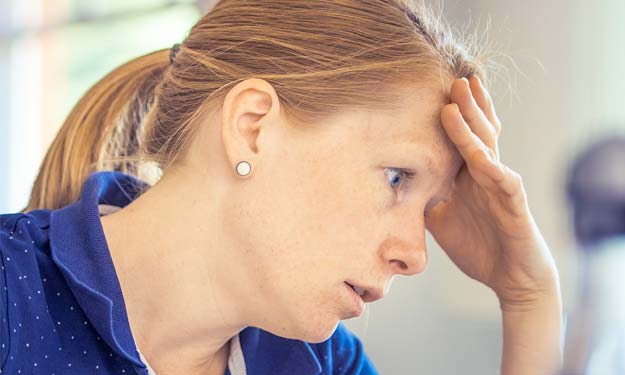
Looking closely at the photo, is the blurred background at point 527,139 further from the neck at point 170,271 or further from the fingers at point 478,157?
the neck at point 170,271

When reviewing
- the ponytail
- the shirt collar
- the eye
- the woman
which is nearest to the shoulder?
the shirt collar

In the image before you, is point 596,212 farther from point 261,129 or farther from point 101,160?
point 101,160

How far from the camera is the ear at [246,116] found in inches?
39.3

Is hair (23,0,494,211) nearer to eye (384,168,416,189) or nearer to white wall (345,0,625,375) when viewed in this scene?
eye (384,168,416,189)

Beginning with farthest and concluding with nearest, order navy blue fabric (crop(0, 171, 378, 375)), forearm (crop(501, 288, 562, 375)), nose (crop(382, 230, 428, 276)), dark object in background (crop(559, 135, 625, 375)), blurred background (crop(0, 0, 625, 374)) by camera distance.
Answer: blurred background (crop(0, 0, 625, 374))
forearm (crop(501, 288, 562, 375))
nose (crop(382, 230, 428, 276))
navy blue fabric (crop(0, 171, 378, 375))
dark object in background (crop(559, 135, 625, 375))

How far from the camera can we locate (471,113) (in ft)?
3.51

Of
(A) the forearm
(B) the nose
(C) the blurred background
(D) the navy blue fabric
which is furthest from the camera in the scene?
(C) the blurred background

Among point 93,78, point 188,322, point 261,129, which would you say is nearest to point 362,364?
point 188,322

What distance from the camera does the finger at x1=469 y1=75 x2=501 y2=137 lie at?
43.6 inches

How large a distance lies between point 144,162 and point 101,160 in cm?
8

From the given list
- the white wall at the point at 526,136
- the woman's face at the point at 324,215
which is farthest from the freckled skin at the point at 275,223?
the white wall at the point at 526,136

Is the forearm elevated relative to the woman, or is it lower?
lower

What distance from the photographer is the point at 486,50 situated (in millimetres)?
1146

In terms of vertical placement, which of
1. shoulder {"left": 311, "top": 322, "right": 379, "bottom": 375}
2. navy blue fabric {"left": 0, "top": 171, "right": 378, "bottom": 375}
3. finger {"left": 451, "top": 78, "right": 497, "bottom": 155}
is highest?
finger {"left": 451, "top": 78, "right": 497, "bottom": 155}
